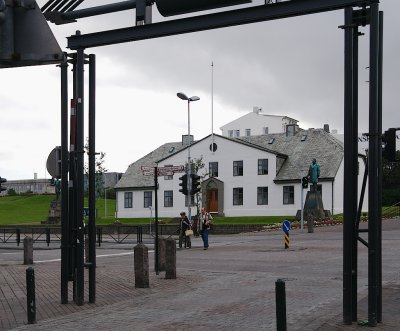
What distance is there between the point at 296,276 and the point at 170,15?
321 inches

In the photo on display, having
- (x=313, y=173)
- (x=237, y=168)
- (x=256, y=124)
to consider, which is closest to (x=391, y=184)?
(x=237, y=168)

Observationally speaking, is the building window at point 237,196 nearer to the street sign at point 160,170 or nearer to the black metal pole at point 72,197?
the street sign at point 160,170

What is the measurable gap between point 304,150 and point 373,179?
5638cm

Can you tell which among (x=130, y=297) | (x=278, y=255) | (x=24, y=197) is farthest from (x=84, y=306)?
(x=24, y=197)

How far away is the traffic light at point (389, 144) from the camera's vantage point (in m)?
9.27

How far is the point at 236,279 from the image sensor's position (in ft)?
49.1

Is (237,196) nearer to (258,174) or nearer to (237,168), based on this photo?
(237,168)

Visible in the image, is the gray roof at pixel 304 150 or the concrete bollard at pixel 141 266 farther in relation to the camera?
the gray roof at pixel 304 150

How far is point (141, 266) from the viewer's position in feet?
43.5

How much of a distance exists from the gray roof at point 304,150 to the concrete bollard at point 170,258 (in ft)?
147

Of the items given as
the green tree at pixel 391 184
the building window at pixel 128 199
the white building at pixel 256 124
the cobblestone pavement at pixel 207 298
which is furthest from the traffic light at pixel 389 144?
the white building at pixel 256 124

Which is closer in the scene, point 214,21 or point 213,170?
point 214,21

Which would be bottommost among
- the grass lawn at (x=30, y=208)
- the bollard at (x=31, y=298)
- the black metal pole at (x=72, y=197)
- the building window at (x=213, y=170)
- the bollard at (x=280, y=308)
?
the grass lawn at (x=30, y=208)

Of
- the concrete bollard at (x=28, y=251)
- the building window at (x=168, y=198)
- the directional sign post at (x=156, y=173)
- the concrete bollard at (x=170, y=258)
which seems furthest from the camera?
the building window at (x=168, y=198)
